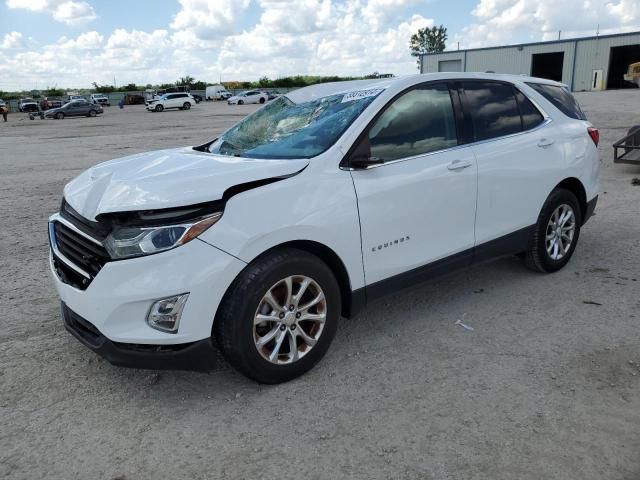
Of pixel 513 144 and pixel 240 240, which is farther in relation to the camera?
pixel 513 144

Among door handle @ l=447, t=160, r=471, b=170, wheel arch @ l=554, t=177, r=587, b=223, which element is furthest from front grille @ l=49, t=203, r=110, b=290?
wheel arch @ l=554, t=177, r=587, b=223

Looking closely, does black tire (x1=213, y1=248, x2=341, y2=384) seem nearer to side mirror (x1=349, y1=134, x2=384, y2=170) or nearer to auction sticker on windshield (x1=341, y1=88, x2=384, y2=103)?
side mirror (x1=349, y1=134, x2=384, y2=170)

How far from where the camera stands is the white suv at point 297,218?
9.36 feet

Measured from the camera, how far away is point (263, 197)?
9.95 feet

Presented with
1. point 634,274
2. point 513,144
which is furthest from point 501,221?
point 634,274

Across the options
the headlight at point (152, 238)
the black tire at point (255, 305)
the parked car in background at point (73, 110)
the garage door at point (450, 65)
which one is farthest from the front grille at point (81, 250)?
the garage door at point (450, 65)

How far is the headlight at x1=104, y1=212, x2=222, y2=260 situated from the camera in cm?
281

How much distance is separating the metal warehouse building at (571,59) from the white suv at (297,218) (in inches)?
2174

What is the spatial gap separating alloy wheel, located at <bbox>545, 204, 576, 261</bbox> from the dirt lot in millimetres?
317

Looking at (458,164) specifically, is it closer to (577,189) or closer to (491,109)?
(491,109)

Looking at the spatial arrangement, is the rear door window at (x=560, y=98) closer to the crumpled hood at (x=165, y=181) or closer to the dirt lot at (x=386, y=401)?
the dirt lot at (x=386, y=401)

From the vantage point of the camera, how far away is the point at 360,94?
3.80 metres

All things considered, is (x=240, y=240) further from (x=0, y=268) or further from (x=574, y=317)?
(x=0, y=268)

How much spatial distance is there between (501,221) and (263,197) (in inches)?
85.5
